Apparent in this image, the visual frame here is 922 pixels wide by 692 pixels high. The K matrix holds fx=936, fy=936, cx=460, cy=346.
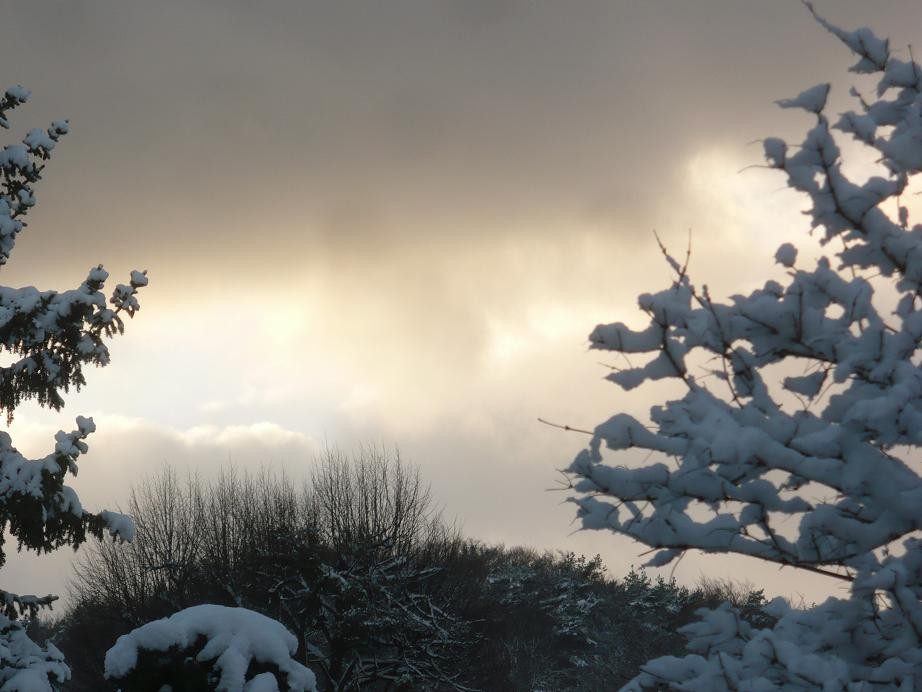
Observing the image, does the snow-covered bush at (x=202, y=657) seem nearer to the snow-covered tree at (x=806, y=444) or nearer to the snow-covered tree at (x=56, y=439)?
the snow-covered tree at (x=56, y=439)

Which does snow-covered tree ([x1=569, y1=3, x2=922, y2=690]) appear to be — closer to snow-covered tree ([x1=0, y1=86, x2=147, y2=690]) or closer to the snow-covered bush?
the snow-covered bush

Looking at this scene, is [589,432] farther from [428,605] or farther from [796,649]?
[428,605]

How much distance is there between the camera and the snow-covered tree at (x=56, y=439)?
1321cm

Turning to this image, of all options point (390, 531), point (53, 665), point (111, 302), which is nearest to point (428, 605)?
point (390, 531)

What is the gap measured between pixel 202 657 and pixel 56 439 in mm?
4721

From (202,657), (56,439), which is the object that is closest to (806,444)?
(202,657)

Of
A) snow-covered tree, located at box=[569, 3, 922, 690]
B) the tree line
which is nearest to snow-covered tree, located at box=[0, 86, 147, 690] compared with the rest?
the tree line

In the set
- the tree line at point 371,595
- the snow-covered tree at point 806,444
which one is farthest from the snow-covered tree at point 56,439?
the snow-covered tree at point 806,444

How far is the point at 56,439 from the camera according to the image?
44.3ft

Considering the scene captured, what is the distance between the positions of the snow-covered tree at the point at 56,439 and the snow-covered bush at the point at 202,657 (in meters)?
3.31

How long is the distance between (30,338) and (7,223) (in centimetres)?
210

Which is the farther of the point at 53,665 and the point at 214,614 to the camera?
the point at 53,665

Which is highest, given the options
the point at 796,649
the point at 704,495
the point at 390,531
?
the point at 390,531

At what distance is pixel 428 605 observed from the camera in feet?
72.7
